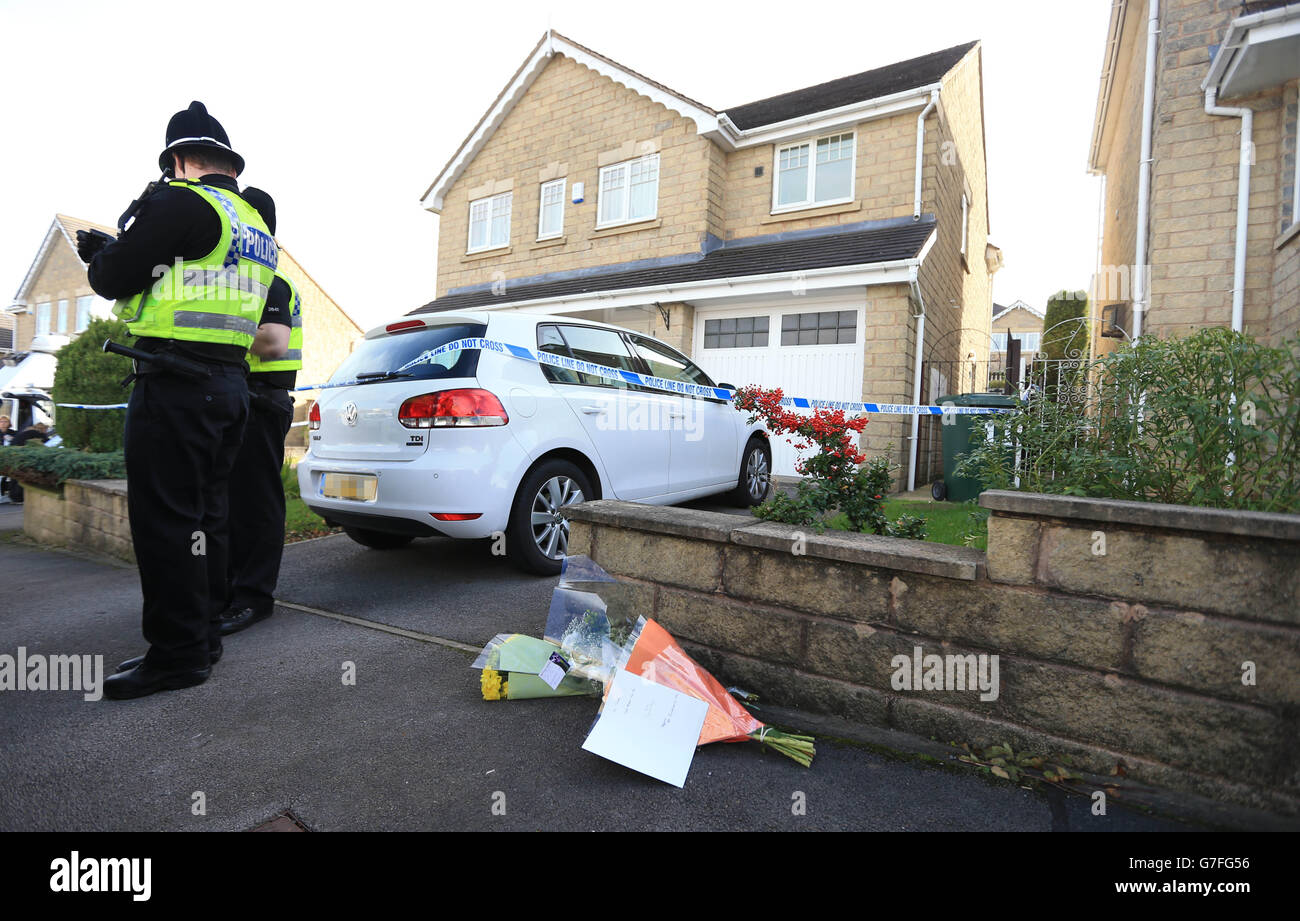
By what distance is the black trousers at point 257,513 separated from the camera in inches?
145

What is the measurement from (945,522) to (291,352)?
4.83 metres

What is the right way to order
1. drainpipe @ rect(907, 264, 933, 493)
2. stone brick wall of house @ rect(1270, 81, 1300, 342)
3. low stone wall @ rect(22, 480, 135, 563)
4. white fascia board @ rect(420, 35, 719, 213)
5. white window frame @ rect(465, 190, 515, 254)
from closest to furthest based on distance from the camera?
1. low stone wall @ rect(22, 480, 135, 563)
2. stone brick wall of house @ rect(1270, 81, 1300, 342)
3. drainpipe @ rect(907, 264, 933, 493)
4. white fascia board @ rect(420, 35, 719, 213)
5. white window frame @ rect(465, 190, 515, 254)

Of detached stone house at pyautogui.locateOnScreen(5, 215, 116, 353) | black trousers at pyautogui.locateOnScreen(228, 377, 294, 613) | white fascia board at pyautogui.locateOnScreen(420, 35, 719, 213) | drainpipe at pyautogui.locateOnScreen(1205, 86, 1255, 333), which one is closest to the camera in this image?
black trousers at pyautogui.locateOnScreen(228, 377, 294, 613)

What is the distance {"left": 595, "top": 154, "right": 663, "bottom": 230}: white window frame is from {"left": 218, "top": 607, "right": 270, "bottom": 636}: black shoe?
10.0m

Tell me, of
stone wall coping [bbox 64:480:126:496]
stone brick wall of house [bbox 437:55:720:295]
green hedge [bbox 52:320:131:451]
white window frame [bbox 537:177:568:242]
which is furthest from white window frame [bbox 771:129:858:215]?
stone wall coping [bbox 64:480:126:496]

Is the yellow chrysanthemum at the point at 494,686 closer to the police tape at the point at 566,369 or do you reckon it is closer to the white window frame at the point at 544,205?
the police tape at the point at 566,369

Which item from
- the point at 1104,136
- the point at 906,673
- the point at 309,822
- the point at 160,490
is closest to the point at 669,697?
the point at 906,673

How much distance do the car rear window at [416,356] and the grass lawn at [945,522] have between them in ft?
7.68

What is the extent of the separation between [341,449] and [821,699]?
328 centimetres

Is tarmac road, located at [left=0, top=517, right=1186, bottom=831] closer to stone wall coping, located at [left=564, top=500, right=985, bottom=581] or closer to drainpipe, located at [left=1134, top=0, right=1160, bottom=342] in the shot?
stone wall coping, located at [left=564, top=500, right=985, bottom=581]

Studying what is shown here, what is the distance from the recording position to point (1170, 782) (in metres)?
1.98

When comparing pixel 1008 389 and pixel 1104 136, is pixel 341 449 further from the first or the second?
pixel 1104 136

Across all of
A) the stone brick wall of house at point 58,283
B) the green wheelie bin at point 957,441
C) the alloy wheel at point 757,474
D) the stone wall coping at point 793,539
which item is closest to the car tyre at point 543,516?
the stone wall coping at point 793,539

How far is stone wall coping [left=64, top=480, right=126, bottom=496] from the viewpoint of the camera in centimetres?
548
